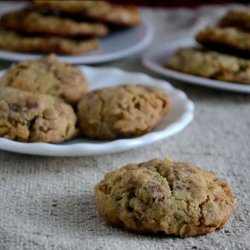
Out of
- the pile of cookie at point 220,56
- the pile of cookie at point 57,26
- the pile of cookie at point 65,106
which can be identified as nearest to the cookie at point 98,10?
the pile of cookie at point 57,26

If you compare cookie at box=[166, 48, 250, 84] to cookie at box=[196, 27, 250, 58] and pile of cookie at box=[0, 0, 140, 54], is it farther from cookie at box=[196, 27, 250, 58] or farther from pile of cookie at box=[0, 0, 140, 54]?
pile of cookie at box=[0, 0, 140, 54]

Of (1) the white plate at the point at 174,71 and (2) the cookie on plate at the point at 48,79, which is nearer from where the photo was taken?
(2) the cookie on plate at the point at 48,79

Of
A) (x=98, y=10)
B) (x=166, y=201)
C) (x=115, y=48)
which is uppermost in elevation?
(x=166, y=201)

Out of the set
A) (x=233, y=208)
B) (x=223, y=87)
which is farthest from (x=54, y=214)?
(x=223, y=87)

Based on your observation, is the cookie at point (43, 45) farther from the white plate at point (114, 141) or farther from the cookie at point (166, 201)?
the cookie at point (166, 201)

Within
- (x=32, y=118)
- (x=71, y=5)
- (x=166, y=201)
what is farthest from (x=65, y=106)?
(x=71, y=5)

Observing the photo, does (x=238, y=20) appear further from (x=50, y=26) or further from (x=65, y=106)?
(x=65, y=106)
